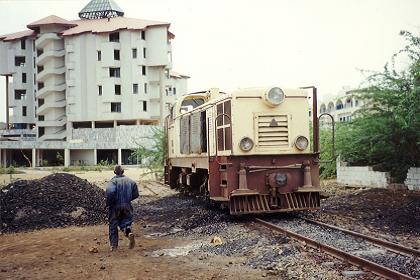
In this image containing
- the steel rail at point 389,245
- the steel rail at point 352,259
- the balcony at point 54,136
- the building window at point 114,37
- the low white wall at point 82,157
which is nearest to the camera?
the steel rail at point 352,259

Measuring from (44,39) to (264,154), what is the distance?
56358 millimetres

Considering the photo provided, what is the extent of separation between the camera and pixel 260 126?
36.0 feet

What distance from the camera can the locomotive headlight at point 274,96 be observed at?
1080cm

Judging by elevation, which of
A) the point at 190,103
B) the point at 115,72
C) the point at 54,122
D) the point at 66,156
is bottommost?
the point at 66,156

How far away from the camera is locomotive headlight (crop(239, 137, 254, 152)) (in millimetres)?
10703

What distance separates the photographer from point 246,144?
10.7 metres

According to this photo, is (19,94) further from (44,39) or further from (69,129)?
(69,129)

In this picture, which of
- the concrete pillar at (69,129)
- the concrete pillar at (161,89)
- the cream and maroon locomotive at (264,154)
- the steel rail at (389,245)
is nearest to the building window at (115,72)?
the concrete pillar at (161,89)

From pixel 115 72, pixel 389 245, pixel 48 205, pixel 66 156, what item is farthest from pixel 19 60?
pixel 389 245

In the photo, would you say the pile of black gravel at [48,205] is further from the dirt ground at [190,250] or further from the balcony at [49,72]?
the balcony at [49,72]

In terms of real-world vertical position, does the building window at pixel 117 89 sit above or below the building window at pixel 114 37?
below

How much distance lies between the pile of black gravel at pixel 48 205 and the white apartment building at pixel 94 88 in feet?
136

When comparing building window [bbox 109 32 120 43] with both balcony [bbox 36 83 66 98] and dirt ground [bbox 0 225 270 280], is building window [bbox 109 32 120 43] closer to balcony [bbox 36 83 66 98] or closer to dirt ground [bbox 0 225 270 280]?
balcony [bbox 36 83 66 98]

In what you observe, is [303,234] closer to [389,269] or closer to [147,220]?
[389,269]
